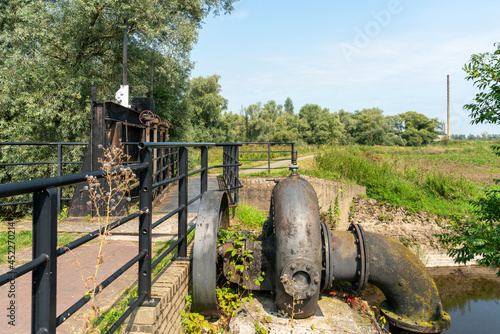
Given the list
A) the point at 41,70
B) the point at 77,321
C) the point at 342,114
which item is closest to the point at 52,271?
the point at 77,321

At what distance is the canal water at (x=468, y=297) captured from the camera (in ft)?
19.5

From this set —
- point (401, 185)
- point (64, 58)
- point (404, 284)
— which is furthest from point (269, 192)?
point (64, 58)

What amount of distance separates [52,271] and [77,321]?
131 centimetres

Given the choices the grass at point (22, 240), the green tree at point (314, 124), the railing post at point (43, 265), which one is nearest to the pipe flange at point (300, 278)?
the railing post at point (43, 265)

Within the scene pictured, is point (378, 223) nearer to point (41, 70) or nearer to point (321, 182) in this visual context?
point (321, 182)

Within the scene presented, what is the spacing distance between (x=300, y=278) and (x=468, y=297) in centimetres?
665

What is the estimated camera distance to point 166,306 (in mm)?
2631

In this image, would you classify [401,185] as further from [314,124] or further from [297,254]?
[314,124]

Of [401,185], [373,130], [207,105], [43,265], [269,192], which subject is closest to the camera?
[43,265]

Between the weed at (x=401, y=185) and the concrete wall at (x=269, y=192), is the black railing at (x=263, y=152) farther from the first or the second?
the weed at (x=401, y=185)

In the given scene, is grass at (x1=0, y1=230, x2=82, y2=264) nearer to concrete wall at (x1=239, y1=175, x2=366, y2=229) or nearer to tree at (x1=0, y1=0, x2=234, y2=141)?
concrete wall at (x1=239, y1=175, x2=366, y2=229)

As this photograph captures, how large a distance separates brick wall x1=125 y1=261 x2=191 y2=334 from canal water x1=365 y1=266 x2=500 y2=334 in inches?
183

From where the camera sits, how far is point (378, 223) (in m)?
10.9

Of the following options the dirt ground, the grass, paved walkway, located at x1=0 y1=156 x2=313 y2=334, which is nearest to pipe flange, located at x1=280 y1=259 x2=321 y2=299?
paved walkway, located at x1=0 y1=156 x2=313 y2=334
